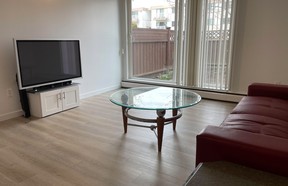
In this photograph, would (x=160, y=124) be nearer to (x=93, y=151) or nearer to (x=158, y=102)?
(x=158, y=102)

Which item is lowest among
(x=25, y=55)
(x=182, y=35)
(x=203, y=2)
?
(x=25, y=55)

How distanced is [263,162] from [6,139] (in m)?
2.72

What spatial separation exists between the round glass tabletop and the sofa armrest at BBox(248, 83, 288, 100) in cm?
68

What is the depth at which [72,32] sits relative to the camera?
409 cm

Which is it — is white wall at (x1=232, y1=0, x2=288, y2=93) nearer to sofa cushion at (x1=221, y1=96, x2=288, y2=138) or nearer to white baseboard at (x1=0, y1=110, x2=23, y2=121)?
sofa cushion at (x1=221, y1=96, x2=288, y2=138)

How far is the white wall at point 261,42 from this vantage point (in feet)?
12.0

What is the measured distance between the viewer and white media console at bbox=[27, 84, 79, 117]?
3346 mm

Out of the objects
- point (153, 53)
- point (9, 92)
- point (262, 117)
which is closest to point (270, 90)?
point (262, 117)

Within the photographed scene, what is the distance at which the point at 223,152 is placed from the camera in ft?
4.31

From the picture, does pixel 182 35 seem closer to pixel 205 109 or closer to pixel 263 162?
pixel 205 109

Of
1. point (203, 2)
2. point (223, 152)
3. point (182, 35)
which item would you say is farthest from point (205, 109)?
point (223, 152)

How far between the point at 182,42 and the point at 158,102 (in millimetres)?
2332

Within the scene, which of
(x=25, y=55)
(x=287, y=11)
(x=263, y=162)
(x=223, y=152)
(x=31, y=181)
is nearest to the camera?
(x=263, y=162)

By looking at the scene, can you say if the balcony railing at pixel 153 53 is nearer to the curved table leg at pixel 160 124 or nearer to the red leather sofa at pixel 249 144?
the curved table leg at pixel 160 124
